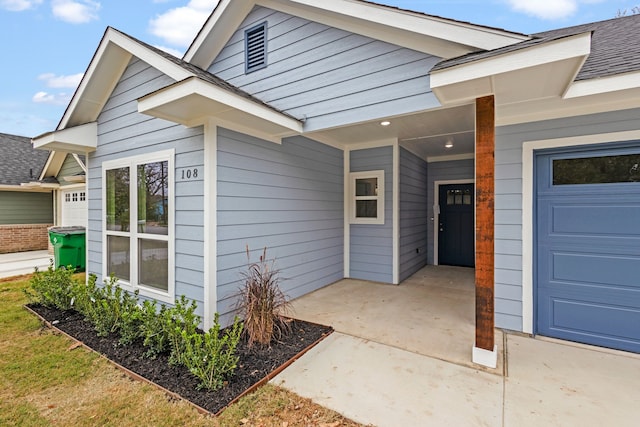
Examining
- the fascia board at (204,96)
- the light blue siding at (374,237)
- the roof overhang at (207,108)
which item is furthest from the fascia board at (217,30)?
the light blue siding at (374,237)

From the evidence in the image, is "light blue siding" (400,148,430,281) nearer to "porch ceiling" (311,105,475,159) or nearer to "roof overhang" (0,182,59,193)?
"porch ceiling" (311,105,475,159)

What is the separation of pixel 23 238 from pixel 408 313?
43.7 ft

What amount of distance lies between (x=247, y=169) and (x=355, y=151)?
289 cm

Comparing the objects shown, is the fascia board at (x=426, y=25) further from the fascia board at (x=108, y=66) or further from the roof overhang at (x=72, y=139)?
the roof overhang at (x=72, y=139)

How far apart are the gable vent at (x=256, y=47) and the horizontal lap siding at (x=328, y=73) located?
85mm

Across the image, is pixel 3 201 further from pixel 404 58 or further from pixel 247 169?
pixel 404 58

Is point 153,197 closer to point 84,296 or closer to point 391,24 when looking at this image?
point 84,296

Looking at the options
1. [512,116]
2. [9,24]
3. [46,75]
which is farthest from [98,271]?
[46,75]

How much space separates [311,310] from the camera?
4.40 m

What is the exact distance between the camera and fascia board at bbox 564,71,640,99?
2568 mm

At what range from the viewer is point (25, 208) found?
10.6 meters

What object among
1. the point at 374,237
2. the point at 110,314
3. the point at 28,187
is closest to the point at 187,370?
the point at 110,314

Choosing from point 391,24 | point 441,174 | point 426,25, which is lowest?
point 441,174

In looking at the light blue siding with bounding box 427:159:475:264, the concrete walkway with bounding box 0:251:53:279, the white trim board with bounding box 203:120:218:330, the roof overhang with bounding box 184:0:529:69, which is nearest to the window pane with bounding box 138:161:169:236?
the white trim board with bounding box 203:120:218:330
